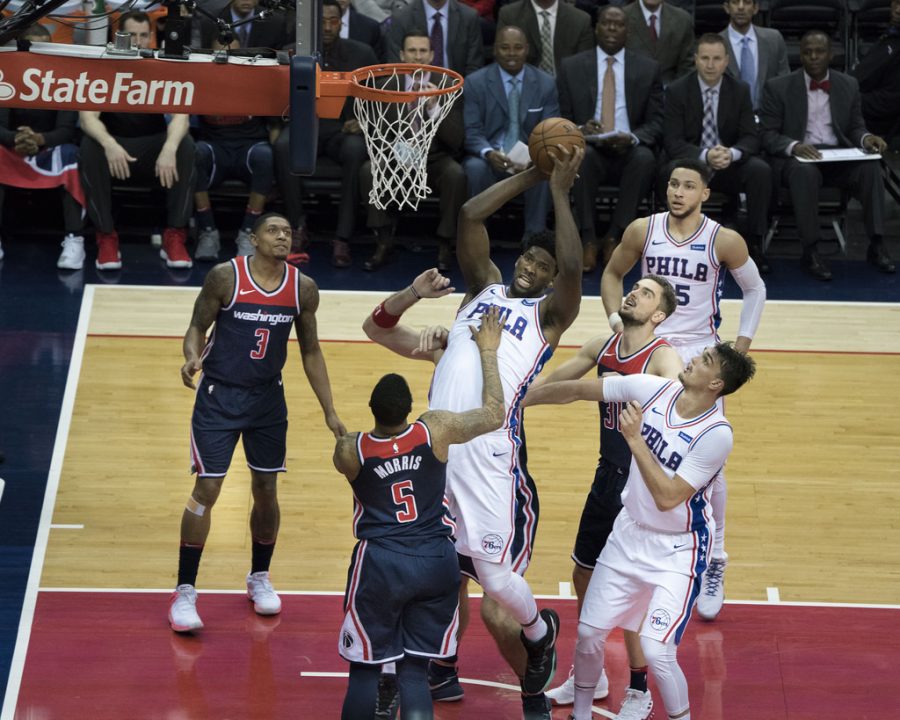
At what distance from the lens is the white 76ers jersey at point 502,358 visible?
614 centimetres

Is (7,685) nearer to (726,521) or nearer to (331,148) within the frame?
(726,521)

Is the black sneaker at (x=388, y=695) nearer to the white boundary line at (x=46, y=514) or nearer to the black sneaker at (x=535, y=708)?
the black sneaker at (x=535, y=708)

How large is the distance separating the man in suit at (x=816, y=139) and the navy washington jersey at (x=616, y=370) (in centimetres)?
601

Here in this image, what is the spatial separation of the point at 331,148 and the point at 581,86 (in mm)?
2164

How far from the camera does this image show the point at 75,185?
11641mm

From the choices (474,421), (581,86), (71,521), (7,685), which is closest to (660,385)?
(474,421)

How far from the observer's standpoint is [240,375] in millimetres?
6953

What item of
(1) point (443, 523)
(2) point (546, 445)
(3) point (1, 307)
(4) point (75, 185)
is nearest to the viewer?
(1) point (443, 523)

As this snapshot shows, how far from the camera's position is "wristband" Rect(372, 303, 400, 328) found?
6.48m

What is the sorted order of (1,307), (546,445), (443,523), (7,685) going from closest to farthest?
(443,523)
(7,685)
(546,445)
(1,307)

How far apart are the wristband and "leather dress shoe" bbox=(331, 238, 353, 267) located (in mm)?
5453

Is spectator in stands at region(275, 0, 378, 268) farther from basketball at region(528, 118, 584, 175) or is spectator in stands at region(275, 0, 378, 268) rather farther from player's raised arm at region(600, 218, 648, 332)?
basketball at region(528, 118, 584, 175)

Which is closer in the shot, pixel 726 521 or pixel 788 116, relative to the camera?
pixel 726 521

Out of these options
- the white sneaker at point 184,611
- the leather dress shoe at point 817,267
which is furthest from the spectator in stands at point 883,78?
the white sneaker at point 184,611
